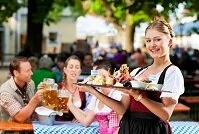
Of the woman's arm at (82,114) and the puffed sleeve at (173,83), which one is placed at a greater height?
the puffed sleeve at (173,83)

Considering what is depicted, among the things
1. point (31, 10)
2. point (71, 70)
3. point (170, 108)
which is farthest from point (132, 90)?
point (31, 10)

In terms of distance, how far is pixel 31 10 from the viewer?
14117 millimetres

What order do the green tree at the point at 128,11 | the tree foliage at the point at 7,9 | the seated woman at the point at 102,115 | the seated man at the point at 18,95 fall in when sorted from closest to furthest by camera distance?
the seated woman at the point at 102,115, the seated man at the point at 18,95, the green tree at the point at 128,11, the tree foliage at the point at 7,9

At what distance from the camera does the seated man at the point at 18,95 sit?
4692 millimetres

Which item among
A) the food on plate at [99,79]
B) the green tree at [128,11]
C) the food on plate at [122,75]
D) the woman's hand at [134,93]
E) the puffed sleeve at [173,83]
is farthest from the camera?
the green tree at [128,11]

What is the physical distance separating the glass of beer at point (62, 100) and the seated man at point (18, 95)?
0.17 meters

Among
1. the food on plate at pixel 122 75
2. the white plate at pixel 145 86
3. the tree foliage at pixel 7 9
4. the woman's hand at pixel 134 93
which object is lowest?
the woman's hand at pixel 134 93

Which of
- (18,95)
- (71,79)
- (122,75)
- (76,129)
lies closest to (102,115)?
(76,129)

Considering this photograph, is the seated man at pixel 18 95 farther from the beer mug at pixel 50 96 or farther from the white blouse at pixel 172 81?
the white blouse at pixel 172 81

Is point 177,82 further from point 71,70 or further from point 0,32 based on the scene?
point 0,32

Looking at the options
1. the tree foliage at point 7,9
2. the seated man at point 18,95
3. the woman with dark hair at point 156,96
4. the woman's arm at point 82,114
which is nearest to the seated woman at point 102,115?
the woman's arm at point 82,114

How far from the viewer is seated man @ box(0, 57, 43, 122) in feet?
15.4

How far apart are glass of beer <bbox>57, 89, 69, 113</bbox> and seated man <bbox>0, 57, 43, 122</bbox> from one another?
173 millimetres

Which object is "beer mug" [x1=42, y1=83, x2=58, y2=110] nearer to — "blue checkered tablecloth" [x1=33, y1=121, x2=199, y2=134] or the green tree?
"blue checkered tablecloth" [x1=33, y1=121, x2=199, y2=134]
